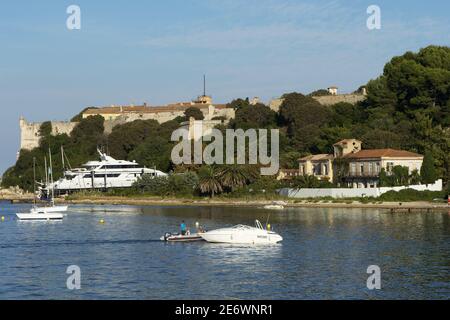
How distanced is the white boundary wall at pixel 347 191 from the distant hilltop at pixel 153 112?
2584 cm

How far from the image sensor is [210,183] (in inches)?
3049

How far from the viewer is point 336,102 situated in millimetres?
97438

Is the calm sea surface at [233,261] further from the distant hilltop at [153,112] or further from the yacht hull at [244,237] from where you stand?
the distant hilltop at [153,112]

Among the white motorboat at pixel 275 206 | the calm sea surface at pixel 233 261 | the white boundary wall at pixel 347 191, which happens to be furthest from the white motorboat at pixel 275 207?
the calm sea surface at pixel 233 261

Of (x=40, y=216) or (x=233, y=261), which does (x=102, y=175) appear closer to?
(x=40, y=216)

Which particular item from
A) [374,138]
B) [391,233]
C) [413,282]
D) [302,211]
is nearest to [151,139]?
[374,138]

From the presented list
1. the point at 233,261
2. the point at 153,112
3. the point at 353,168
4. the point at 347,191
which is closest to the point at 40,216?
the point at 347,191

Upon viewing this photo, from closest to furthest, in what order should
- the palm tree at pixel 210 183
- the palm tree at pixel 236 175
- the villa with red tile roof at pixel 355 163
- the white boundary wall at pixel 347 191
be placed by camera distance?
the white boundary wall at pixel 347 191
the villa with red tile roof at pixel 355 163
the palm tree at pixel 236 175
the palm tree at pixel 210 183

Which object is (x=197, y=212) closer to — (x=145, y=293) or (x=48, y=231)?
(x=48, y=231)

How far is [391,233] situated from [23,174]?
78.8 metres

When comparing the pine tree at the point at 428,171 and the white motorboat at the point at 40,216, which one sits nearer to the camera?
the white motorboat at the point at 40,216

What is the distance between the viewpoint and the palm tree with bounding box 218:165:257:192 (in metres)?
75.9

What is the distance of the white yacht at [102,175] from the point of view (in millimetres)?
93625

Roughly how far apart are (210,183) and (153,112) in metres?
39.6
